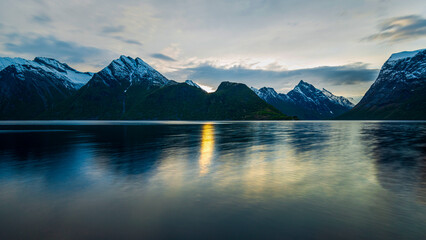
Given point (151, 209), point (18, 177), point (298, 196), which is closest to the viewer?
point (151, 209)

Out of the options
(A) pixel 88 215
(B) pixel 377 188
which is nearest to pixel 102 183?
(A) pixel 88 215

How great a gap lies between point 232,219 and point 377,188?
12885 mm

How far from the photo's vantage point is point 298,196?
15266 mm

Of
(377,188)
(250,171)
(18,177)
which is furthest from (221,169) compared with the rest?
(18,177)

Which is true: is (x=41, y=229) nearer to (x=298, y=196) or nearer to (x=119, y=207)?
(x=119, y=207)

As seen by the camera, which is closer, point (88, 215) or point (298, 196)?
point (88, 215)

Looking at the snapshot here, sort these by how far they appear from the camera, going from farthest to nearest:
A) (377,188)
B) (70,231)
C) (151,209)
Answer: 1. (377,188)
2. (151,209)
3. (70,231)

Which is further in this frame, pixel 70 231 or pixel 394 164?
pixel 394 164

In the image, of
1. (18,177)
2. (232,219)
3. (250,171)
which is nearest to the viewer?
(232,219)

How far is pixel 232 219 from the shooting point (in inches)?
449

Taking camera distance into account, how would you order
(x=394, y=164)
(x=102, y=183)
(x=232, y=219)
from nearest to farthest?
(x=232, y=219) < (x=102, y=183) < (x=394, y=164)

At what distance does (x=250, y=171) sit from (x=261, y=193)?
6.91 meters

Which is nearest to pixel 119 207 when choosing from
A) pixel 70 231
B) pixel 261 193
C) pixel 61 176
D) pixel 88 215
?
pixel 88 215

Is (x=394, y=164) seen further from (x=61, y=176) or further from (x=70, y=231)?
(x=61, y=176)
